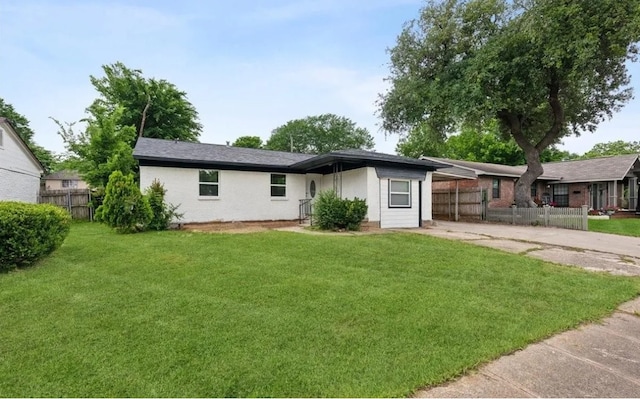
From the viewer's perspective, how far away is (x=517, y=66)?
1569cm

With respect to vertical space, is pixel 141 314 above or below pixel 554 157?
below

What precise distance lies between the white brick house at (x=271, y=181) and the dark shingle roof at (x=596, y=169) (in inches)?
626

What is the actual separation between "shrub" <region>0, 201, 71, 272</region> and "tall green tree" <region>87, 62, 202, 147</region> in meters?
21.9

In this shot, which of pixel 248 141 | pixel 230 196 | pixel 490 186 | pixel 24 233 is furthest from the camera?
pixel 248 141

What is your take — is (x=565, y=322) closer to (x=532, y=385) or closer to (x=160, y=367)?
(x=532, y=385)

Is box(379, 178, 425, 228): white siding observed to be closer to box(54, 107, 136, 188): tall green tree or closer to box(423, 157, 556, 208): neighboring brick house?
box(423, 157, 556, 208): neighboring brick house

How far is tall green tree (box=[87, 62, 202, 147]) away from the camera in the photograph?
26.0 metres

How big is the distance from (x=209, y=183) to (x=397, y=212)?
7490mm

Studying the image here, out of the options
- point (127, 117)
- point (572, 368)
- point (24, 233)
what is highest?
point (127, 117)

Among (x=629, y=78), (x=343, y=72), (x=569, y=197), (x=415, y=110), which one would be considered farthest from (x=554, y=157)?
(x=343, y=72)

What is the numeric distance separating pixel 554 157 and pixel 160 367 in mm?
49634

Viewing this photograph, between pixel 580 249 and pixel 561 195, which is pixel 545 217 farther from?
pixel 561 195

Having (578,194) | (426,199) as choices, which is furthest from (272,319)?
(578,194)

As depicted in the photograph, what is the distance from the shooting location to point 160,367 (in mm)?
2713
